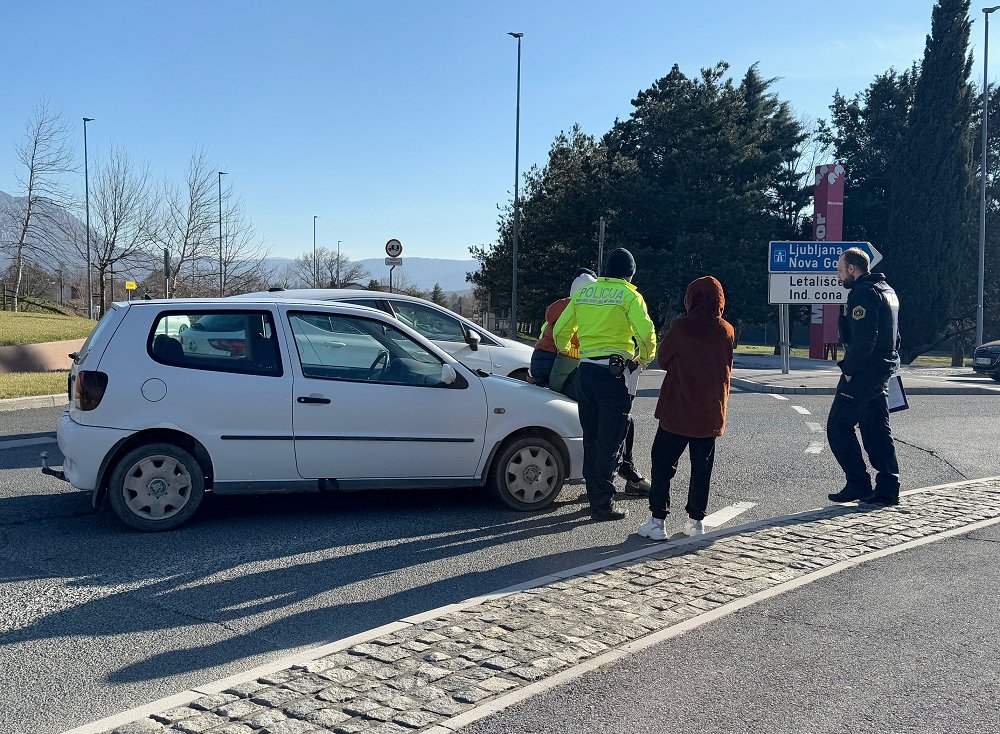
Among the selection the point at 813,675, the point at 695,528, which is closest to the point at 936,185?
the point at 695,528

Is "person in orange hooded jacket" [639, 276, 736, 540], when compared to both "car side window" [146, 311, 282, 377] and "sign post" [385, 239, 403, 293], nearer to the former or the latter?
"car side window" [146, 311, 282, 377]

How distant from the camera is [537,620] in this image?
4.72 m

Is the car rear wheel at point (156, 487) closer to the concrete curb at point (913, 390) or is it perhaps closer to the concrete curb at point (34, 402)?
the concrete curb at point (34, 402)

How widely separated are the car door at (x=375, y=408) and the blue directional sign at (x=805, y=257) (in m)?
16.4

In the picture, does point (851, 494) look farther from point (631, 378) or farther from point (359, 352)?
point (359, 352)

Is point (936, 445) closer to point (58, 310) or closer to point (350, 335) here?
point (350, 335)

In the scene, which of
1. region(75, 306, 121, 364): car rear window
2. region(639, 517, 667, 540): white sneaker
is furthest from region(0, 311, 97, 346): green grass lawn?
region(639, 517, 667, 540): white sneaker

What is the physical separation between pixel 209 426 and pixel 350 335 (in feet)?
3.83

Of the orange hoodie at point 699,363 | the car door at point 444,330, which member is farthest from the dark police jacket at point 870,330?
the car door at point 444,330

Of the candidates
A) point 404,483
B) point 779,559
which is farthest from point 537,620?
point 404,483

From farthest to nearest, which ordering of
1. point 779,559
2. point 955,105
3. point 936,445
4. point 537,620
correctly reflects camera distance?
point 955,105, point 936,445, point 779,559, point 537,620

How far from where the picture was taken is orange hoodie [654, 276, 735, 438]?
20.9 ft

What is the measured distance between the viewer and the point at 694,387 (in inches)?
251

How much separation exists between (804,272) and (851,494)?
50.5ft
